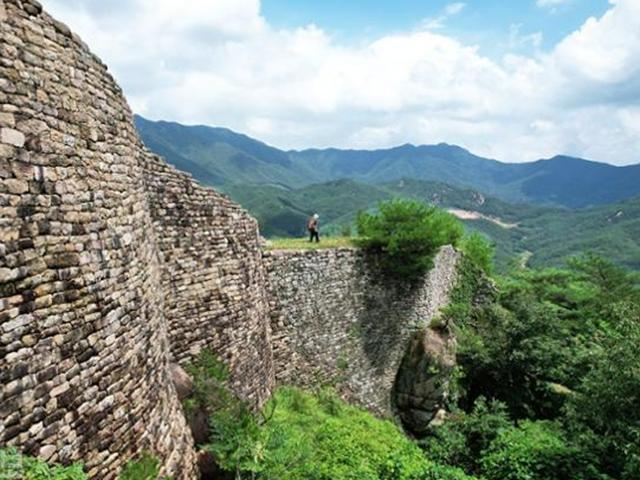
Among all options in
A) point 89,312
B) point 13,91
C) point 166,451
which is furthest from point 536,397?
point 13,91

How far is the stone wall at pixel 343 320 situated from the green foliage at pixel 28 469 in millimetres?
10955

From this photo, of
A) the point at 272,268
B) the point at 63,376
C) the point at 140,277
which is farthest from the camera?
the point at 272,268

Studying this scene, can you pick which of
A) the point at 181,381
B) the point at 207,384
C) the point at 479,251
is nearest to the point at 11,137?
the point at 181,381

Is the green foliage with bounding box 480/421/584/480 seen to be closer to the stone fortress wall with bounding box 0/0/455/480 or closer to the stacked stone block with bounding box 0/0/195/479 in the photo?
the stone fortress wall with bounding box 0/0/455/480

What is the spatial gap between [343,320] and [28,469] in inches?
566

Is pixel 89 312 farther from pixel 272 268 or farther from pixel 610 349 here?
pixel 610 349

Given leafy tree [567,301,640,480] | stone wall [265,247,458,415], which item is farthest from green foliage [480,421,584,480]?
stone wall [265,247,458,415]

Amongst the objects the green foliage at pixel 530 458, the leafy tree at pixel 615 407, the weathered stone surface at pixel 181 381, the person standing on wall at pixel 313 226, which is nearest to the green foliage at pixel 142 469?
the weathered stone surface at pixel 181 381

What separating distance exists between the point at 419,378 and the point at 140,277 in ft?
51.7

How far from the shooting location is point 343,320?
1802cm

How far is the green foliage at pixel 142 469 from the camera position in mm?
5660

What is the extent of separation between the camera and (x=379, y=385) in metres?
19.8

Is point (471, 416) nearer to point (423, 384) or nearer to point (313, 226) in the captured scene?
point (423, 384)

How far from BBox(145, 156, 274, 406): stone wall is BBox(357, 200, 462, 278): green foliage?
727cm
